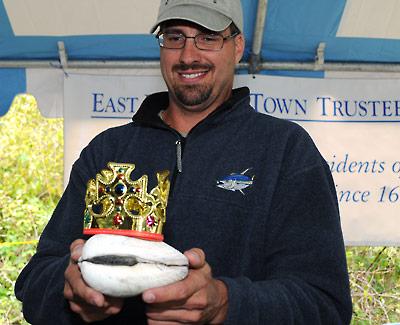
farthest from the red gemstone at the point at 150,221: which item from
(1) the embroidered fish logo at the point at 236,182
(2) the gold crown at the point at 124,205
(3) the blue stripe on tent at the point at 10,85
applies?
(3) the blue stripe on tent at the point at 10,85

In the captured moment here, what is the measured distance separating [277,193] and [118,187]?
0.38 metres

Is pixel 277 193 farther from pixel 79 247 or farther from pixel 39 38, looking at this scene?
pixel 39 38

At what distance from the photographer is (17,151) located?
21.7 ft

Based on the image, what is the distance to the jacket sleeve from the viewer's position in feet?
3.84

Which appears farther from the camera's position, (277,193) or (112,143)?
(112,143)

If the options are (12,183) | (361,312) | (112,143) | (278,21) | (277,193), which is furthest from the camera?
(12,183)

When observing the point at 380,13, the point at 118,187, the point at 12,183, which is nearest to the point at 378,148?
the point at 380,13

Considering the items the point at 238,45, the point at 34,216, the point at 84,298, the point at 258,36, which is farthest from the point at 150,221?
the point at 34,216

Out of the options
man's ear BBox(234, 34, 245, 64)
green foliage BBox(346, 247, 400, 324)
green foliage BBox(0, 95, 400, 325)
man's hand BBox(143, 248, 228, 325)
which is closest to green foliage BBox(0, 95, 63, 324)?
green foliage BBox(0, 95, 400, 325)

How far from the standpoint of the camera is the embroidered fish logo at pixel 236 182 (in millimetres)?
1387

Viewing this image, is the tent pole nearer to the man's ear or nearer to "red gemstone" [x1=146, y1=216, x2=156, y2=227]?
the man's ear

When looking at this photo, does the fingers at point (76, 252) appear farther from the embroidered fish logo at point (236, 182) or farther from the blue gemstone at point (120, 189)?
the embroidered fish logo at point (236, 182)

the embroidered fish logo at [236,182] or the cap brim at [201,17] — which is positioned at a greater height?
the cap brim at [201,17]

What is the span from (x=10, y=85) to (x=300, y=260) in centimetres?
205
